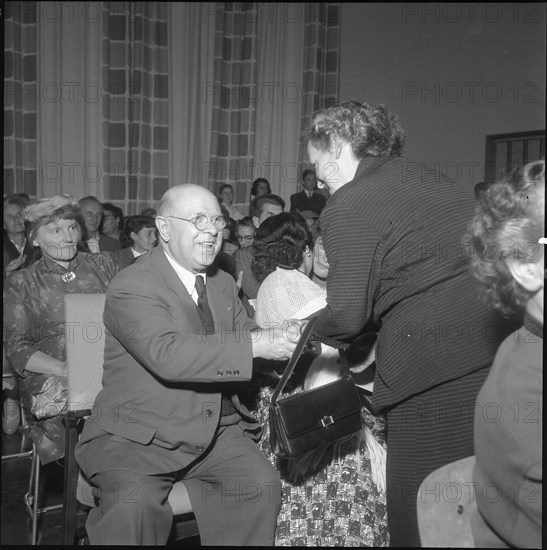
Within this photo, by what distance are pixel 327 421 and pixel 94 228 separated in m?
3.93

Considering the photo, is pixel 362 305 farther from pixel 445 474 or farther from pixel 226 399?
pixel 226 399

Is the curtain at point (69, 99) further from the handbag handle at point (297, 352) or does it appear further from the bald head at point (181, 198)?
the handbag handle at point (297, 352)

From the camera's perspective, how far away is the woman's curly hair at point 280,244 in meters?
2.88

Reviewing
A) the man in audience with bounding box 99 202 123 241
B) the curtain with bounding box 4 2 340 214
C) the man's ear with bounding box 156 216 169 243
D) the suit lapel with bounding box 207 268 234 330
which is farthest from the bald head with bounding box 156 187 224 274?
the curtain with bounding box 4 2 340 214

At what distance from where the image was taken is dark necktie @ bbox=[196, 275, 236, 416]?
234cm

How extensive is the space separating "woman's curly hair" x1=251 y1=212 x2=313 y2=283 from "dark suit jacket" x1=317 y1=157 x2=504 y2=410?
1.03 m

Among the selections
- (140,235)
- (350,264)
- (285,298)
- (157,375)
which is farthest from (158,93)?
(350,264)

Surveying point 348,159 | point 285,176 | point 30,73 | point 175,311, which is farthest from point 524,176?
point 285,176

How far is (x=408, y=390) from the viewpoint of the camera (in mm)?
1782

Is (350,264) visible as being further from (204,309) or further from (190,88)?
(190,88)

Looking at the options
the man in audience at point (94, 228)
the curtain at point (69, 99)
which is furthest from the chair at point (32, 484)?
the curtain at point (69, 99)

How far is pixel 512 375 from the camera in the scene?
44.6 inches

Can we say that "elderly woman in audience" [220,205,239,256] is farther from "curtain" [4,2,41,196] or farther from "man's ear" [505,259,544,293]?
"man's ear" [505,259,544,293]

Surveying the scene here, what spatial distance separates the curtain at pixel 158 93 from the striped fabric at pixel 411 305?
6.07 m
